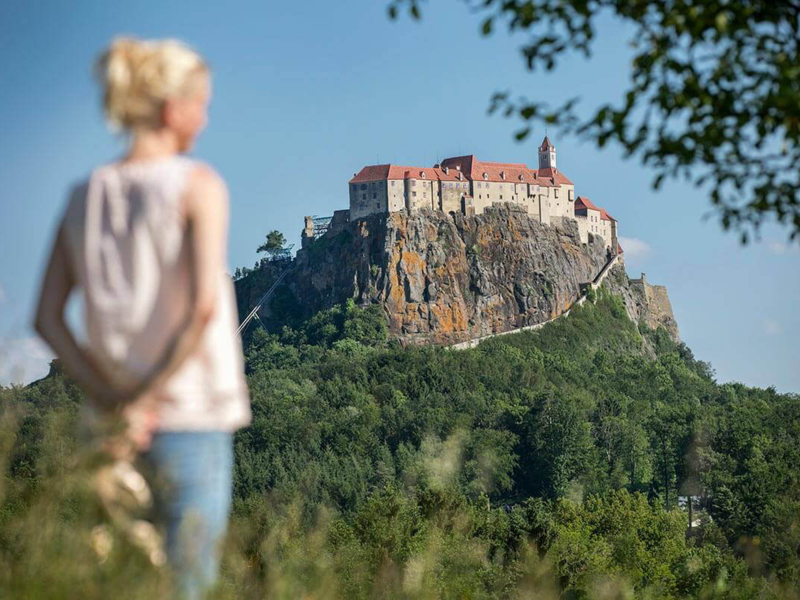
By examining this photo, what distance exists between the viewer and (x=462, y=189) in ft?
381

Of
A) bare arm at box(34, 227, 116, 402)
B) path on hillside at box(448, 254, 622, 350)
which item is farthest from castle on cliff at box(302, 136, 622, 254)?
bare arm at box(34, 227, 116, 402)

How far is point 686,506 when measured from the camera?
9294 centimetres

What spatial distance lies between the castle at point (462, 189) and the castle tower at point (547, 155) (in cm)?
725

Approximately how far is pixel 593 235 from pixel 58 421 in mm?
121949

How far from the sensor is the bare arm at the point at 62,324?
4676 mm

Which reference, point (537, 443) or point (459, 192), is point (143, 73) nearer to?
point (537, 443)

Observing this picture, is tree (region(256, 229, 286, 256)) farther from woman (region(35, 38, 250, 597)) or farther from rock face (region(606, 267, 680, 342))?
woman (region(35, 38, 250, 597))

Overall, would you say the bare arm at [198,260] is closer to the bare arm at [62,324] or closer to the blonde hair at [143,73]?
the bare arm at [62,324]

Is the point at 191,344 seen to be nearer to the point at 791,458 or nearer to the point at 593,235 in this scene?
the point at 791,458

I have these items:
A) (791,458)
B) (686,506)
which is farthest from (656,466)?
(791,458)

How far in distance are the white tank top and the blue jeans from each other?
60mm

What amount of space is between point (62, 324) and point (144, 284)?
39cm

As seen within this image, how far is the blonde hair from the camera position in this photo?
4.68m

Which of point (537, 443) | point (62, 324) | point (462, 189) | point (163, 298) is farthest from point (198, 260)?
point (462, 189)
